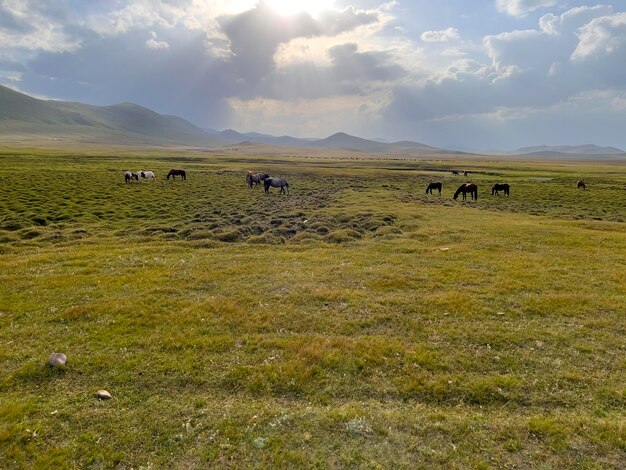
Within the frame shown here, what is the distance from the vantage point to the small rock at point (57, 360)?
9445mm

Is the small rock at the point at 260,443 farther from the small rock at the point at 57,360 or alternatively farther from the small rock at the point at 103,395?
the small rock at the point at 57,360

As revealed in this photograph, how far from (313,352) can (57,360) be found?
6.46 metres

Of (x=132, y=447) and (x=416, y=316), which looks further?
(x=416, y=316)

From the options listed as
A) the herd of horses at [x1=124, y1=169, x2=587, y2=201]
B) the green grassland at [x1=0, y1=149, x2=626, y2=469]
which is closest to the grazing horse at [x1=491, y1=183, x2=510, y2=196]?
the herd of horses at [x1=124, y1=169, x2=587, y2=201]

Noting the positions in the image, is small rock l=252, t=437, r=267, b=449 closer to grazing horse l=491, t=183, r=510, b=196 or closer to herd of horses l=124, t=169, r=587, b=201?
herd of horses l=124, t=169, r=587, b=201

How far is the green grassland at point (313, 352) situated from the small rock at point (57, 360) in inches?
7.0

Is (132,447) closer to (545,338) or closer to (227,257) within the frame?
(545,338)

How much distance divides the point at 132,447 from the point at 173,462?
93cm

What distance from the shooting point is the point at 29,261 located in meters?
18.4

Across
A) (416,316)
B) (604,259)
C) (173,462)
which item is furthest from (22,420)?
(604,259)

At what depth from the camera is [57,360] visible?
9516 millimetres

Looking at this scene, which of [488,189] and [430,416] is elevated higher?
[488,189]

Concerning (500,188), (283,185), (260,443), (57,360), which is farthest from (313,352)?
(500,188)

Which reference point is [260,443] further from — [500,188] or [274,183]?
[500,188]
